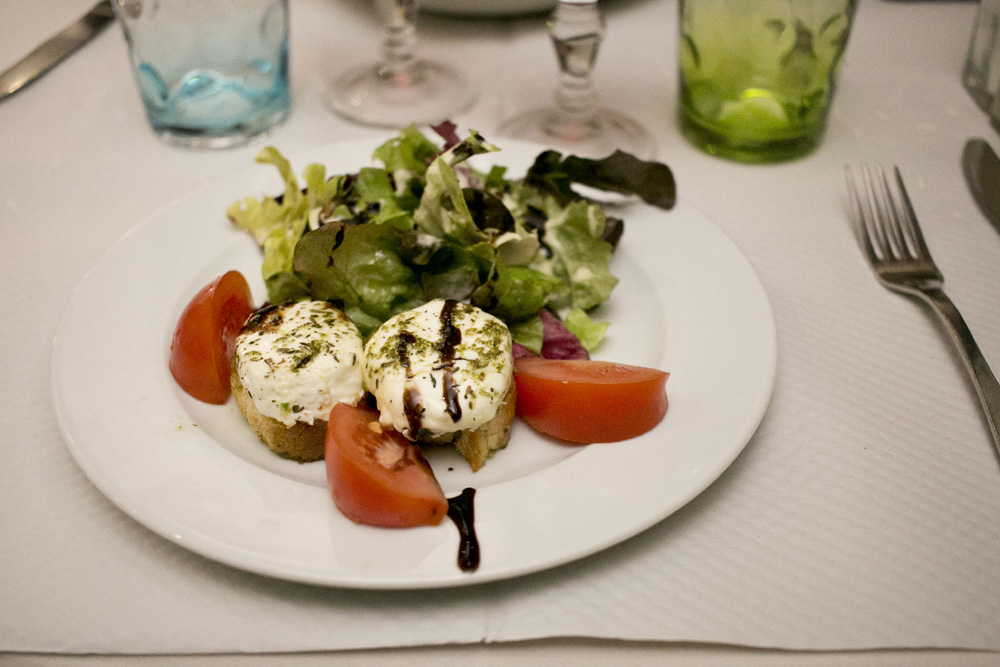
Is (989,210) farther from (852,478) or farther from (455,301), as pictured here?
(455,301)

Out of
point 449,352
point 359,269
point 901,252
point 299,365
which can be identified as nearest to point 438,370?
point 449,352

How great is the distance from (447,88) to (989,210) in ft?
4.70

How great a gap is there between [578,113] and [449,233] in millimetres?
752

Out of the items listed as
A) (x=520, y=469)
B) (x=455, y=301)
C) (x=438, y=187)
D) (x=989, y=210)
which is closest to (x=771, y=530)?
(x=520, y=469)

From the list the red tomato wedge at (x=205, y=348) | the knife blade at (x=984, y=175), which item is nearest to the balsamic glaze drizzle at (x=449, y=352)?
the red tomato wedge at (x=205, y=348)

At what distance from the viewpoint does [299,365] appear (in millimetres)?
1173

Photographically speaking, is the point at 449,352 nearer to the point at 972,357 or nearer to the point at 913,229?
the point at 972,357

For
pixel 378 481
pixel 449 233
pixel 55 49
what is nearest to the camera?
pixel 378 481

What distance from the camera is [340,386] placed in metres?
1.20

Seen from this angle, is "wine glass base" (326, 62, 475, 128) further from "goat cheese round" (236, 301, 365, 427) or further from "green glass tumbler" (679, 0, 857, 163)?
"goat cheese round" (236, 301, 365, 427)

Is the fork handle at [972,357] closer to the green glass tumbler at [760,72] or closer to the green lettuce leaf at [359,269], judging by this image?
the green glass tumbler at [760,72]

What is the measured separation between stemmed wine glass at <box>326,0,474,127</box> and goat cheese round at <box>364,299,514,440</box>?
1.04 meters

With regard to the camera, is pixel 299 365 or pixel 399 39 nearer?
pixel 299 365

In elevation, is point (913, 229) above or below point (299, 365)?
below
